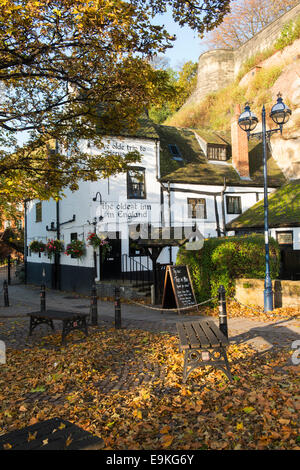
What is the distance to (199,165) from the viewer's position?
22781 millimetres

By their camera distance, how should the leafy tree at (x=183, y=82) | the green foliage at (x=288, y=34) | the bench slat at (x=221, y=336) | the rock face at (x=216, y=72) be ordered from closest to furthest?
the bench slat at (x=221, y=336) → the green foliage at (x=288, y=34) → the rock face at (x=216, y=72) → the leafy tree at (x=183, y=82)

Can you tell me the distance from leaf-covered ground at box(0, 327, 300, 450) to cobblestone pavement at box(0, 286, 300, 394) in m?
0.05

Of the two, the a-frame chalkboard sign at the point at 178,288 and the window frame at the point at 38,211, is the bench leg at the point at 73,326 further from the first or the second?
the window frame at the point at 38,211

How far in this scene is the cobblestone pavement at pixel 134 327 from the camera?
19.2 ft

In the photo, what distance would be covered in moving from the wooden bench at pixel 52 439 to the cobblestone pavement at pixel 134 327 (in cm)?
245

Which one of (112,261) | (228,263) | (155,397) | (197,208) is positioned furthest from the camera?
(197,208)

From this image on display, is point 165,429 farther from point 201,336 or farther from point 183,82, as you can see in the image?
point 183,82

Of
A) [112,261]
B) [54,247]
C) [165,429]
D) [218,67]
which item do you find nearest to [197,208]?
[112,261]

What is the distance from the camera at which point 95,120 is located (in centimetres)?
911

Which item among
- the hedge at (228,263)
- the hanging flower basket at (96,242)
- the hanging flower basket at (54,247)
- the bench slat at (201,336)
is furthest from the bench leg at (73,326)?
the hanging flower basket at (54,247)

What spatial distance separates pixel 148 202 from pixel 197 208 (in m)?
3.43

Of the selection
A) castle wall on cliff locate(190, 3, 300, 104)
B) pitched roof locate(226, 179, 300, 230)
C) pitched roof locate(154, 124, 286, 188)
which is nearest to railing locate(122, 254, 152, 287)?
pitched roof locate(154, 124, 286, 188)
